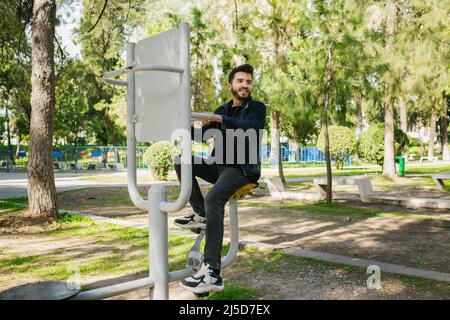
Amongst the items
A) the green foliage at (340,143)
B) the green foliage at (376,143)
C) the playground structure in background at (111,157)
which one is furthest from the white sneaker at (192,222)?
the playground structure in background at (111,157)

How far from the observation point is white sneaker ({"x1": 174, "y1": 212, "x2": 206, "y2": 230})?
9.98 feet

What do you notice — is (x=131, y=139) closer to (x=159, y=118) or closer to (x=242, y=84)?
(x=159, y=118)

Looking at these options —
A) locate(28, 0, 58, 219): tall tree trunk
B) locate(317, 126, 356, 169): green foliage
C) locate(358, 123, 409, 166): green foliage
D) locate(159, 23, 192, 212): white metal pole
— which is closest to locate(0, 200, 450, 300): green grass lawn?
locate(28, 0, 58, 219): tall tree trunk

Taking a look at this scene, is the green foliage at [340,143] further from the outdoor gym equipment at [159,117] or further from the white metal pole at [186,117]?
the white metal pole at [186,117]

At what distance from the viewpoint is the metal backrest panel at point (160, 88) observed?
2.55 metres

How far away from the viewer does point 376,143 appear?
55.6 feet

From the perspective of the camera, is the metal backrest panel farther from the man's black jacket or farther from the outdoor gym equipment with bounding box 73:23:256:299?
the man's black jacket

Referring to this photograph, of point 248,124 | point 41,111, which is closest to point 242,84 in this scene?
point 248,124

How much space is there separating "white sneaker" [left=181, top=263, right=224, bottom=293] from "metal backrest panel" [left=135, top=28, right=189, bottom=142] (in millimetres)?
827

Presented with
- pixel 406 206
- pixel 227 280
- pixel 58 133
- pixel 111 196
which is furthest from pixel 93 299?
pixel 58 133

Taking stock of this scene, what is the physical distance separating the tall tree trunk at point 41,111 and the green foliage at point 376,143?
12905mm

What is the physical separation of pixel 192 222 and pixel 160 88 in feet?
3.03
